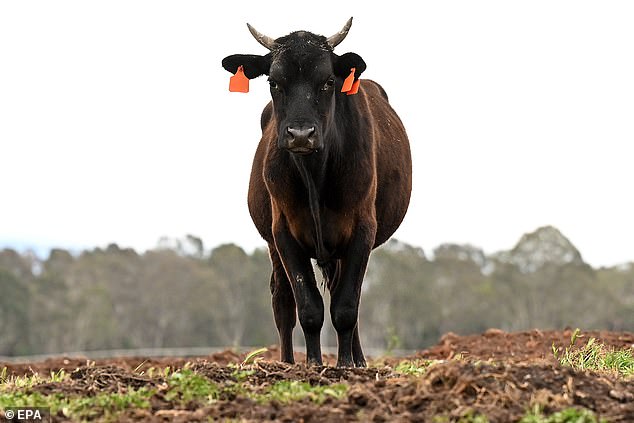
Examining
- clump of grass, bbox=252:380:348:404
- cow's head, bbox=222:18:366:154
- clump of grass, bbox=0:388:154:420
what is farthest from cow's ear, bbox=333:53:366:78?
clump of grass, bbox=0:388:154:420

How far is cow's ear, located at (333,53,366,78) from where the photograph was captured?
11.0 m

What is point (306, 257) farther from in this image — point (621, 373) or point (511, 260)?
point (511, 260)

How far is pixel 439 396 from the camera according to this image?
23.5ft

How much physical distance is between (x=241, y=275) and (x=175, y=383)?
80.8 m

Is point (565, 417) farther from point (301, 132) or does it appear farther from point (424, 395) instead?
point (301, 132)

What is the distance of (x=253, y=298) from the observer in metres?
87.1

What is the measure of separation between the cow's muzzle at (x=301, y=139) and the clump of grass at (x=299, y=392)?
2791 millimetres

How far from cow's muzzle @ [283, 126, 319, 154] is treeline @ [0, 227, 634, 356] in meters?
72.9

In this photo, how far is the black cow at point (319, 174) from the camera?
10664mm

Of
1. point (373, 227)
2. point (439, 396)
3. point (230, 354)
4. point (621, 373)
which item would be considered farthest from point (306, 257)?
point (230, 354)

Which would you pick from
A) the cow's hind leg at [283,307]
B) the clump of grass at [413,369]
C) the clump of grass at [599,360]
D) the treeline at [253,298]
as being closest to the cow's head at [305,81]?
the clump of grass at [413,369]

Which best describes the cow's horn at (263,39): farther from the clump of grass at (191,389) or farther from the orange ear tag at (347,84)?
the clump of grass at (191,389)

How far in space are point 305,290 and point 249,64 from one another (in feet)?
8.42

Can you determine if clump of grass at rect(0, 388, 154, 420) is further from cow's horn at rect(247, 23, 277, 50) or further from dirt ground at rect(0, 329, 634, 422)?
cow's horn at rect(247, 23, 277, 50)
